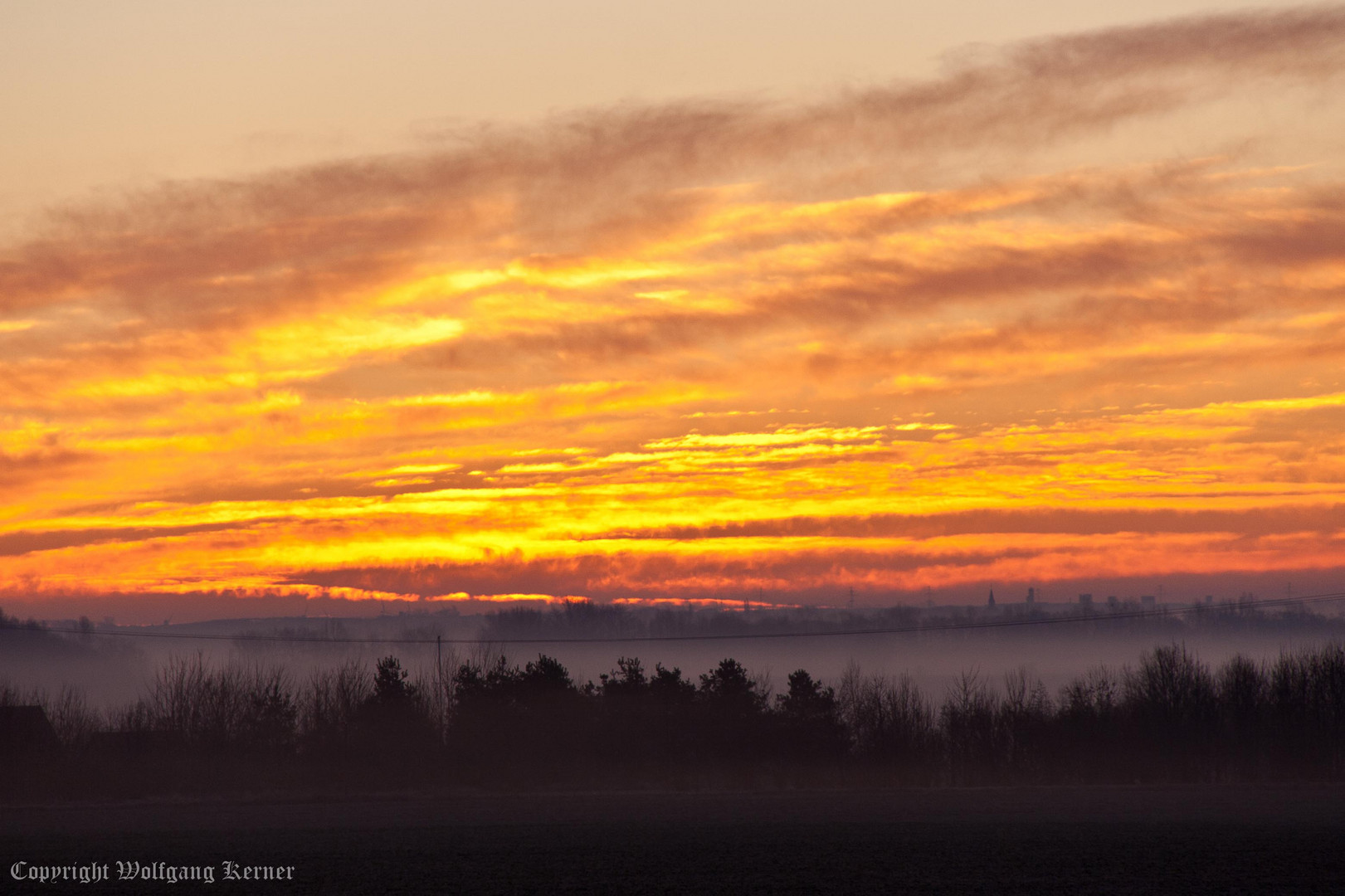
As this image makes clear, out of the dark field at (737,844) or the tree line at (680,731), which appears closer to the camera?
the dark field at (737,844)

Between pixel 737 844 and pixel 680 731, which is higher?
pixel 737 844

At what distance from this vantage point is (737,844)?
5131cm

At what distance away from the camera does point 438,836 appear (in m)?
56.9

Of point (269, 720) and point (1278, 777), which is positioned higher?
point (269, 720)

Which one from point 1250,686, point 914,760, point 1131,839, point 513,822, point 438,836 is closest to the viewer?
point 1131,839

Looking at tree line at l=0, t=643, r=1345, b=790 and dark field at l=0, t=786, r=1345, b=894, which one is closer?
dark field at l=0, t=786, r=1345, b=894

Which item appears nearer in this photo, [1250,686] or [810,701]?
[810,701]

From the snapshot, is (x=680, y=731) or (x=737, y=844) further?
(x=680, y=731)

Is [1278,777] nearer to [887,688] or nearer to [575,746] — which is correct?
[887,688]

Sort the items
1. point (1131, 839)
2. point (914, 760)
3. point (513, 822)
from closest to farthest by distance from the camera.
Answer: point (1131, 839) → point (513, 822) → point (914, 760)

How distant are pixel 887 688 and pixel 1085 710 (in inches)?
660

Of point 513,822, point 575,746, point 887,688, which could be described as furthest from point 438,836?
point 887,688

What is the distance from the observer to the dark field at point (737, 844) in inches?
1602

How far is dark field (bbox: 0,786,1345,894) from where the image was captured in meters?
40.7
